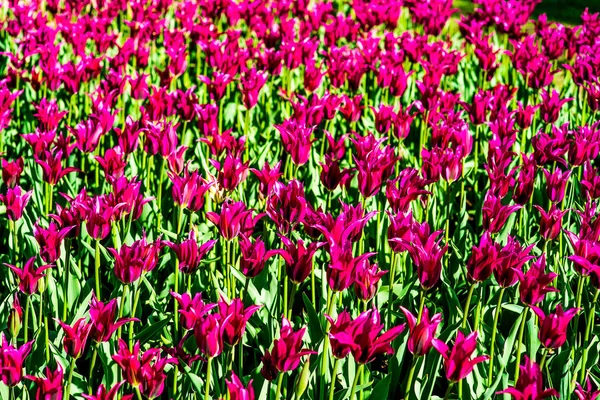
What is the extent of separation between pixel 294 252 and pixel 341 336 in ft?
1.53

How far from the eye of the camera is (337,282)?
245cm

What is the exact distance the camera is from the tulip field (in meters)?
2.33

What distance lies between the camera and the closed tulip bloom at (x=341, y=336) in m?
2.11

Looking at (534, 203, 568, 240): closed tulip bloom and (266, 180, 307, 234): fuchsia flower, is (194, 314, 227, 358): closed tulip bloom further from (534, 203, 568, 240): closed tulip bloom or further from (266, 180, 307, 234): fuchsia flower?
(534, 203, 568, 240): closed tulip bloom

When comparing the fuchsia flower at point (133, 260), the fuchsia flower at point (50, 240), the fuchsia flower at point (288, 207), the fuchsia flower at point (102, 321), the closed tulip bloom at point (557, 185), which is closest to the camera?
the fuchsia flower at point (102, 321)

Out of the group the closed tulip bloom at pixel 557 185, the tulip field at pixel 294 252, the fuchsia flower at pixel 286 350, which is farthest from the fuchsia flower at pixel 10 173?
the closed tulip bloom at pixel 557 185

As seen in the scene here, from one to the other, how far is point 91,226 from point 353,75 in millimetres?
2521

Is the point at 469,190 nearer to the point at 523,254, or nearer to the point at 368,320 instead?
the point at 523,254

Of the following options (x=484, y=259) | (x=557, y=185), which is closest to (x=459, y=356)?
(x=484, y=259)

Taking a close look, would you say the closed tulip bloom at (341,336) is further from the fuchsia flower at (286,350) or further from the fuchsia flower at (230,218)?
the fuchsia flower at (230,218)

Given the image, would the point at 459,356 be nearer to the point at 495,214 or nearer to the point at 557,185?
the point at 495,214

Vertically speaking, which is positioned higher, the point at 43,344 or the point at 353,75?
the point at 353,75

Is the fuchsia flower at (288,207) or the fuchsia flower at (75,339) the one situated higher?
the fuchsia flower at (288,207)

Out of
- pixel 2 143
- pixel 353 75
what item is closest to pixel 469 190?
pixel 353 75
